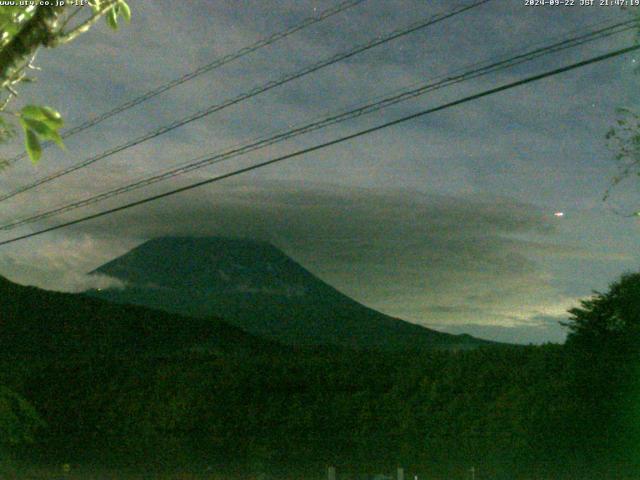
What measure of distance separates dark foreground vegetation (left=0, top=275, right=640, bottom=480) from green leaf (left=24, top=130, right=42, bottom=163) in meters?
18.7

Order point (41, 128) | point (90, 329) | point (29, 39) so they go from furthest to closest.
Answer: point (90, 329), point (29, 39), point (41, 128)

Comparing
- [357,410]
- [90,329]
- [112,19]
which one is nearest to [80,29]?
[112,19]

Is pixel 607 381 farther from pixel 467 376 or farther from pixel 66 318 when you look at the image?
pixel 66 318

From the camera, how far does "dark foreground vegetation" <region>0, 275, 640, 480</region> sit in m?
23.2

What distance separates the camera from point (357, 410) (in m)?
28.8

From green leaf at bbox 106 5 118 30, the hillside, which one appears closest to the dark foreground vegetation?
the hillside

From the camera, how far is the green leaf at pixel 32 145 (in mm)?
2832

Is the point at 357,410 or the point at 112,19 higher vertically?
the point at 112,19

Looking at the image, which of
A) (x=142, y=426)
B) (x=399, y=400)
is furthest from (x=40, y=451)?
(x=399, y=400)

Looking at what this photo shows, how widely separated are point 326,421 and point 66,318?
21.5m

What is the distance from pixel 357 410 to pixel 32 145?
26.8 m

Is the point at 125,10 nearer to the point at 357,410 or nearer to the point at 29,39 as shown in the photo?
the point at 29,39

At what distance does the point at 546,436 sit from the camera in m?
24.4

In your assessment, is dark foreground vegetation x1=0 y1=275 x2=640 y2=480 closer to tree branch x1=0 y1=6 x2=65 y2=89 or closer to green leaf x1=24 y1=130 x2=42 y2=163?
tree branch x1=0 y1=6 x2=65 y2=89
